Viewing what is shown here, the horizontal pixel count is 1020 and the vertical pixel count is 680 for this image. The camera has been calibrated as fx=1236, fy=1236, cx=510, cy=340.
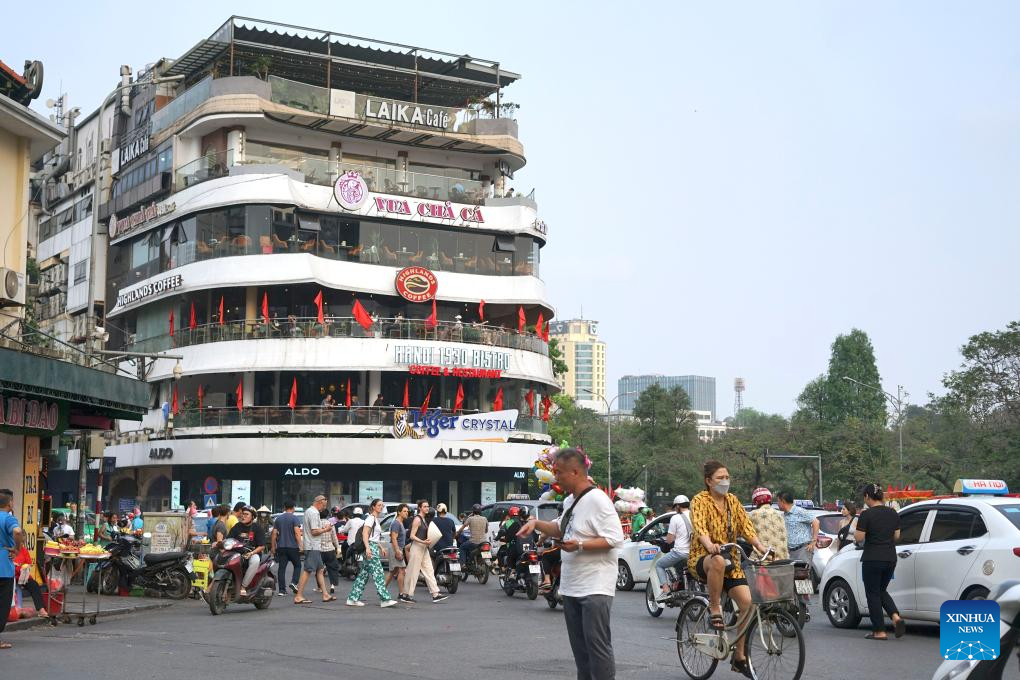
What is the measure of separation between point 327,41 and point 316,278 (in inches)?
454

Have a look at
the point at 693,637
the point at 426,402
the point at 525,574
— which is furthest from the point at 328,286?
the point at 693,637

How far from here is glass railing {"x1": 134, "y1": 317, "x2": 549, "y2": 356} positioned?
171 feet

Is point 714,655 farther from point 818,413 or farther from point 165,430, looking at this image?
point 818,413

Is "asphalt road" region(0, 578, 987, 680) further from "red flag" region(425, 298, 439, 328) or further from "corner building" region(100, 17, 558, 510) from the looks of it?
"red flag" region(425, 298, 439, 328)

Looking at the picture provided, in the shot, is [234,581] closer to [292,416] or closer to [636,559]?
[636,559]

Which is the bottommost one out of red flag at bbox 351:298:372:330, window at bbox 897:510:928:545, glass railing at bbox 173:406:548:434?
window at bbox 897:510:928:545

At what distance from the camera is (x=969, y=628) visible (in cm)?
447

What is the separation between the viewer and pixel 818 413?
368 feet

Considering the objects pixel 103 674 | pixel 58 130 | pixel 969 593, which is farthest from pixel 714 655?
pixel 58 130

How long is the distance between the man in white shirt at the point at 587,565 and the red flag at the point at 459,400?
4600 cm

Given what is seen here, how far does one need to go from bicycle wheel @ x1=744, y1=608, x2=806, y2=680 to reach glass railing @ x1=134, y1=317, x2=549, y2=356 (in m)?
43.0

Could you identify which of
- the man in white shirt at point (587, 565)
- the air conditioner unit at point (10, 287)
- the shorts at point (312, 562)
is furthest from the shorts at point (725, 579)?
the air conditioner unit at point (10, 287)

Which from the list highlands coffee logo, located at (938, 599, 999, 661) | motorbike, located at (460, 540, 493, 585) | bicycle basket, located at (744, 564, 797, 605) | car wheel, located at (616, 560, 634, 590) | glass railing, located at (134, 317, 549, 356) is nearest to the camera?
highlands coffee logo, located at (938, 599, 999, 661)

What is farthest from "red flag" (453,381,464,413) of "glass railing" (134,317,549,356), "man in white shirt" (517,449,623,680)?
"man in white shirt" (517,449,623,680)
